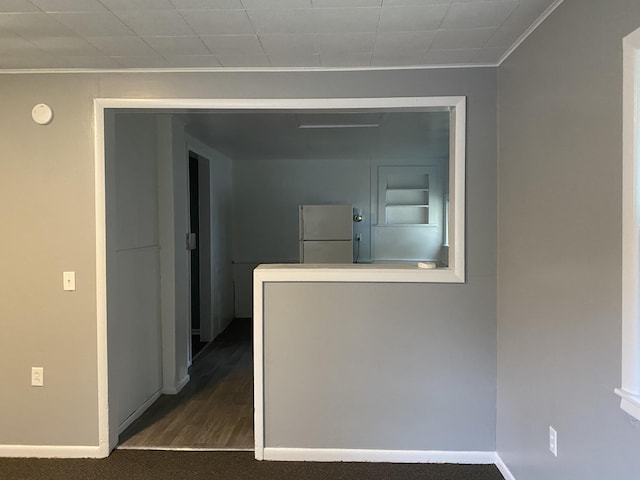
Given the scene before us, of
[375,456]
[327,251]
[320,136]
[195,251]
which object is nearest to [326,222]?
[327,251]

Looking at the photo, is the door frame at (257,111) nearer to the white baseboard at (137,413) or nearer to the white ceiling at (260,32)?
the white ceiling at (260,32)

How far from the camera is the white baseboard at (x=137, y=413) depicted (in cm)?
286

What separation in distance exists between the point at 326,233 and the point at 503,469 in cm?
355

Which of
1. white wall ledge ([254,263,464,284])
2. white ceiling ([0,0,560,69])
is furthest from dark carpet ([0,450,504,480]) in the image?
white ceiling ([0,0,560,69])

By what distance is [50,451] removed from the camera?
2547 mm

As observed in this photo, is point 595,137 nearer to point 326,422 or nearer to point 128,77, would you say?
point 326,422

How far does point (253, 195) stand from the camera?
6102 mm

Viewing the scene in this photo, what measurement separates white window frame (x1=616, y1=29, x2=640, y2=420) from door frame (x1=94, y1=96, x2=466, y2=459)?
1.12 metres

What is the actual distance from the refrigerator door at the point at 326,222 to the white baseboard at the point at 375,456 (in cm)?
323

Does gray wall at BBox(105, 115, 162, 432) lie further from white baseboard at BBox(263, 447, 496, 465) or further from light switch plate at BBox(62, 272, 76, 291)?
white baseboard at BBox(263, 447, 496, 465)

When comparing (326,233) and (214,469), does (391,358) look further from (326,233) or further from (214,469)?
(326,233)

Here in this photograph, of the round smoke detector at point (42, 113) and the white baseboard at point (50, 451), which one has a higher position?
the round smoke detector at point (42, 113)

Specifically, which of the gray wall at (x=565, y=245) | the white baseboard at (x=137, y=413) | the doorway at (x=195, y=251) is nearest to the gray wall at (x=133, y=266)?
the white baseboard at (x=137, y=413)

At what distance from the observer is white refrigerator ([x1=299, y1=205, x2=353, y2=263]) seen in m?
5.48
